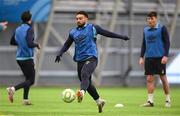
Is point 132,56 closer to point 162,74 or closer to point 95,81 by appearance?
point 95,81

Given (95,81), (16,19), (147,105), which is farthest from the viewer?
(95,81)

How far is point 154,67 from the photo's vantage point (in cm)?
1683

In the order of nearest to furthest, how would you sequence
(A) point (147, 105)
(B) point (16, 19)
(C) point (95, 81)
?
Result: (A) point (147, 105), (B) point (16, 19), (C) point (95, 81)

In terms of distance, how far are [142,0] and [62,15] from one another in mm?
4363

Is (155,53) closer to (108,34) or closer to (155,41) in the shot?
(155,41)

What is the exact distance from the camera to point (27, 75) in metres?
17.4

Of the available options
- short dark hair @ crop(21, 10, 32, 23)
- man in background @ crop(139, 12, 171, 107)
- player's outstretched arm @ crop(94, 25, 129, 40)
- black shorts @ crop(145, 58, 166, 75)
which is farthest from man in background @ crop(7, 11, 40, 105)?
player's outstretched arm @ crop(94, 25, 129, 40)

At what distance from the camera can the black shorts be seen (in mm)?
16750

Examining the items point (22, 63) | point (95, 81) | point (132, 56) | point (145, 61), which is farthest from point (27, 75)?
point (132, 56)

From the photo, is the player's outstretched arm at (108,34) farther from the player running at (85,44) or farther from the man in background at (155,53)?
the man in background at (155,53)

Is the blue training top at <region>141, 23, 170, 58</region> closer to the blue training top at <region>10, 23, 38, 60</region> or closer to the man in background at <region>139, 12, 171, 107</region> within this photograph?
the man in background at <region>139, 12, 171, 107</region>

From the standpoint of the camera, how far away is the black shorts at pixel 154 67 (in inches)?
659

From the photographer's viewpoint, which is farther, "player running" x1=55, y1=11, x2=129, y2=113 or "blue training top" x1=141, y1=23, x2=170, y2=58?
"blue training top" x1=141, y1=23, x2=170, y2=58

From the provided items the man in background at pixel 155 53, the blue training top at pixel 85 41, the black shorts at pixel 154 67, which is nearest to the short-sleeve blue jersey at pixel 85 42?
the blue training top at pixel 85 41
